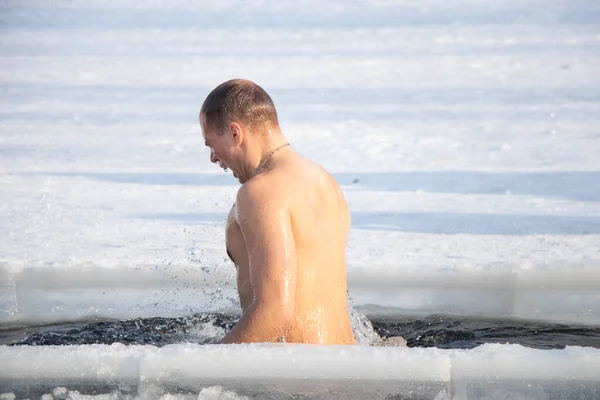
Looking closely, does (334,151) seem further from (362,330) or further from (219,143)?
(219,143)

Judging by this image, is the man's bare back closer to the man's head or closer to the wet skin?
the wet skin

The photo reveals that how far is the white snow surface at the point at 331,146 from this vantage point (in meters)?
3.92

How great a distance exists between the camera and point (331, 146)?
24.8ft

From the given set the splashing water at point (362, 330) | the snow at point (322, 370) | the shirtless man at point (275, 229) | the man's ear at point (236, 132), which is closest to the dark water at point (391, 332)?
the splashing water at point (362, 330)

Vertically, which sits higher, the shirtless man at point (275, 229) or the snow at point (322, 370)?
the shirtless man at point (275, 229)

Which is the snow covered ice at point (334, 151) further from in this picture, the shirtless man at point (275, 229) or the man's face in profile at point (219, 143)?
the man's face in profile at point (219, 143)

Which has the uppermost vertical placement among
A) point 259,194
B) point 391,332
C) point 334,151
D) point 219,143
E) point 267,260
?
point 334,151

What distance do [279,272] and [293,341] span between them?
0.28 metres

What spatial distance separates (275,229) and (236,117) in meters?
0.35

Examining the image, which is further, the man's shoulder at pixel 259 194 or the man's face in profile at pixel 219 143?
the man's face in profile at pixel 219 143

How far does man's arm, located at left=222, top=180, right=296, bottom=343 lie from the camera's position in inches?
104

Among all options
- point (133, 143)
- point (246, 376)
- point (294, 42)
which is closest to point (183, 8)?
point (294, 42)

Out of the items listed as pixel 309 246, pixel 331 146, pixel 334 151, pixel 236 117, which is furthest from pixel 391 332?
pixel 331 146

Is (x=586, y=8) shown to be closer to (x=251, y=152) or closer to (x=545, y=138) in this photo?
(x=545, y=138)
